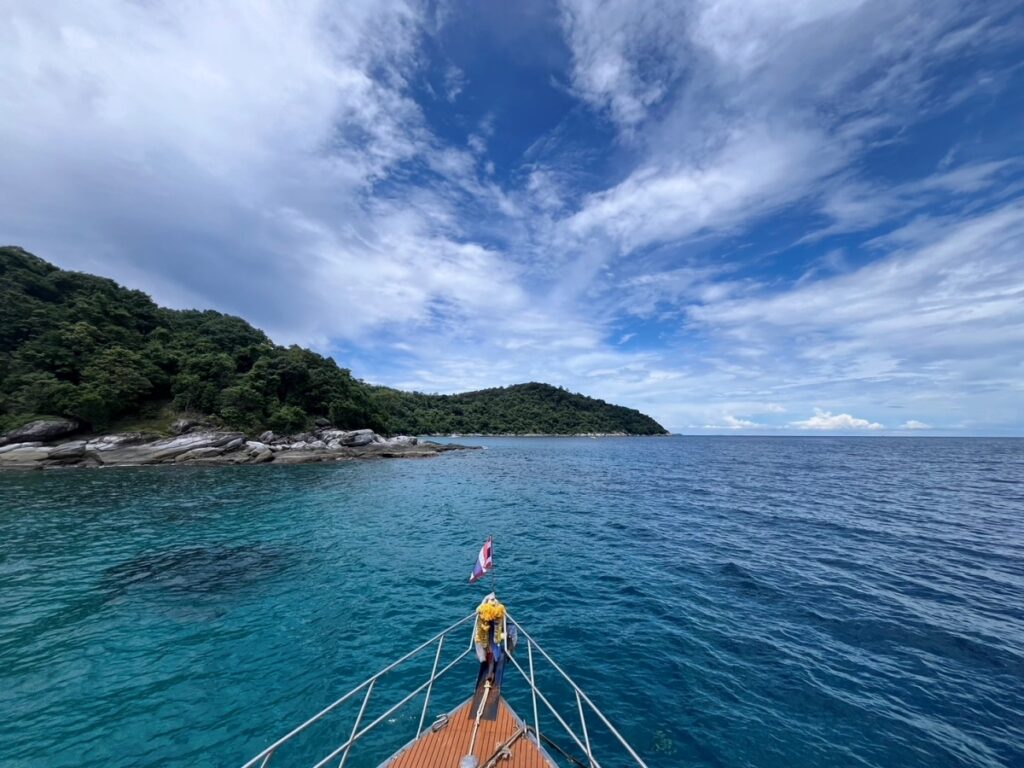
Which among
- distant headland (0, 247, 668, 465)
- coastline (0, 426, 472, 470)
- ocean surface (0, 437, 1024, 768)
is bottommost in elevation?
ocean surface (0, 437, 1024, 768)

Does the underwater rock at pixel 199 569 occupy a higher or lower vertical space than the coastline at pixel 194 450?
lower

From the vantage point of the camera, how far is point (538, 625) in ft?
49.1

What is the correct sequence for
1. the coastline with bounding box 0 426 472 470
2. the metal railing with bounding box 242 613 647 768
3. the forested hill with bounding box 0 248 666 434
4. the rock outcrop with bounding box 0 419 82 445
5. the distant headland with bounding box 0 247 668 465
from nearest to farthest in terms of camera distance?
the metal railing with bounding box 242 613 647 768 < the coastline with bounding box 0 426 472 470 < the rock outcrop with bounding box 0 419 82 445 < the distant headland with bounding box 0 247 668 465 < the forested hill with bounding box 0 248 666 434

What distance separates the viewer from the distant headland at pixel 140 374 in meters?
55.2

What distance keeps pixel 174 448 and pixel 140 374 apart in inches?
656

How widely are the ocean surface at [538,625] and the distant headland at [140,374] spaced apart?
3288cm

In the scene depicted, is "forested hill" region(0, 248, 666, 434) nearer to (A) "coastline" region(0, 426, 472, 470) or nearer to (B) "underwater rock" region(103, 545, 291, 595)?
→ (A) "coastline" region(0, 426, 472, 470)

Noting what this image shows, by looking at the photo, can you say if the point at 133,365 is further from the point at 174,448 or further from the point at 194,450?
the point at 194,450

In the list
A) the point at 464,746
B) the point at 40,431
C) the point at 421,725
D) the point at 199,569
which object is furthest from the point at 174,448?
the point at 464,746

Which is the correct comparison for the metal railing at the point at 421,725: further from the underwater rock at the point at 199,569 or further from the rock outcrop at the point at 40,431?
the rock outcrop at the point at 40,431

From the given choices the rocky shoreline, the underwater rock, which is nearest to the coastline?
the rocky shoreline

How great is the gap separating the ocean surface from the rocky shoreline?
80.8ft

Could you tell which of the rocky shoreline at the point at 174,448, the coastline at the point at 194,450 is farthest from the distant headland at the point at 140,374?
the coastline at the point at 194,450

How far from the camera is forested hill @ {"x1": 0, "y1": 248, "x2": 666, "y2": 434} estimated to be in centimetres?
5553
